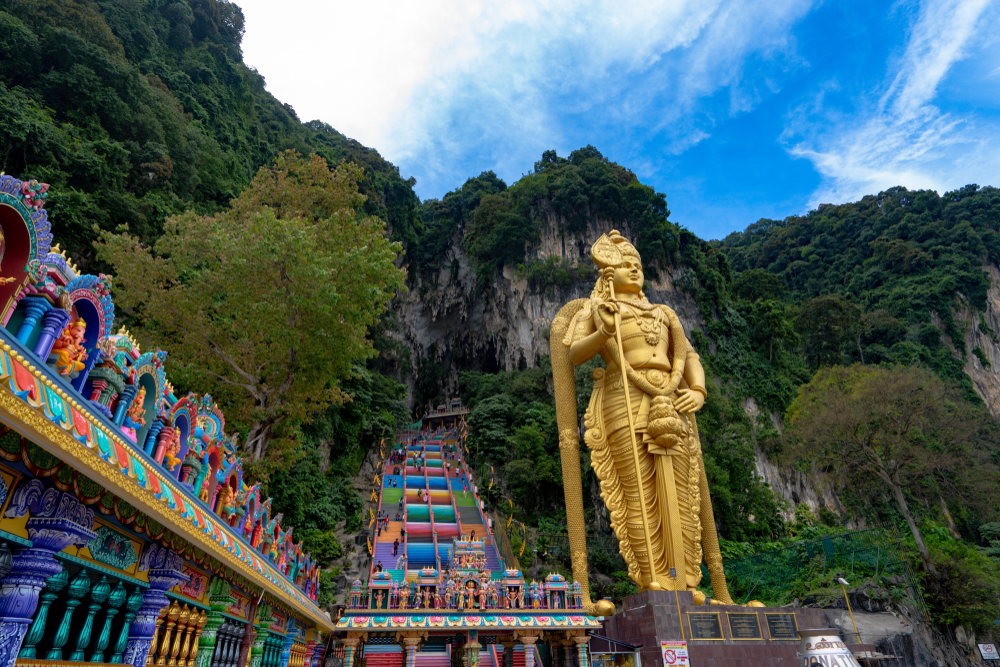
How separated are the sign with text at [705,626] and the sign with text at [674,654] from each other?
0.31 metres

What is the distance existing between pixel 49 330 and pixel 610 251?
319 inches

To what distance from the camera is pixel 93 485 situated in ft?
6.98

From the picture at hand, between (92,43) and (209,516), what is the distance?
61.0 ft

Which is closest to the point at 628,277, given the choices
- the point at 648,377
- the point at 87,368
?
the point at 648,377

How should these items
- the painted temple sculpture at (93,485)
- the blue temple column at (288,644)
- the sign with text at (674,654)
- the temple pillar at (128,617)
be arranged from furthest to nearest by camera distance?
the sign with text at (674,654), the blue temple column at (288,644), the temple pillar at (128,617), the painted temple sculpture at (93,485)

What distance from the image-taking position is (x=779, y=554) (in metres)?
12.2

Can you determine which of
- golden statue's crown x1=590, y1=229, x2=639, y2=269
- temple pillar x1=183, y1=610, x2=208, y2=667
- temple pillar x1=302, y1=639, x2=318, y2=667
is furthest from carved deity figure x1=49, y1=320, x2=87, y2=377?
golden statue's crown x1=590, y1=229, x2=639, y2=269

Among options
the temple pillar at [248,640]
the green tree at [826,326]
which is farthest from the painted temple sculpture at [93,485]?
the green tree at [826,326]

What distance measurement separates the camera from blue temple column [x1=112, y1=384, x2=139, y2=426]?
2.30 m

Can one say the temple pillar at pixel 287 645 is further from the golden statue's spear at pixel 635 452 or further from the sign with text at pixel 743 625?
the sign with text at pixel 743 625

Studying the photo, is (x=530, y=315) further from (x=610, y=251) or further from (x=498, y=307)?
(x=610, y=251)

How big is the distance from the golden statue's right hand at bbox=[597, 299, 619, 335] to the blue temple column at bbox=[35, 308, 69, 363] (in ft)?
22.5

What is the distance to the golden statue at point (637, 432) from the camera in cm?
751

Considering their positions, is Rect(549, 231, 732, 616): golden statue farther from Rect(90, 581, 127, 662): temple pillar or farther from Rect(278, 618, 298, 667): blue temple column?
Rect(90, 581, 127, 662): temple pillar
